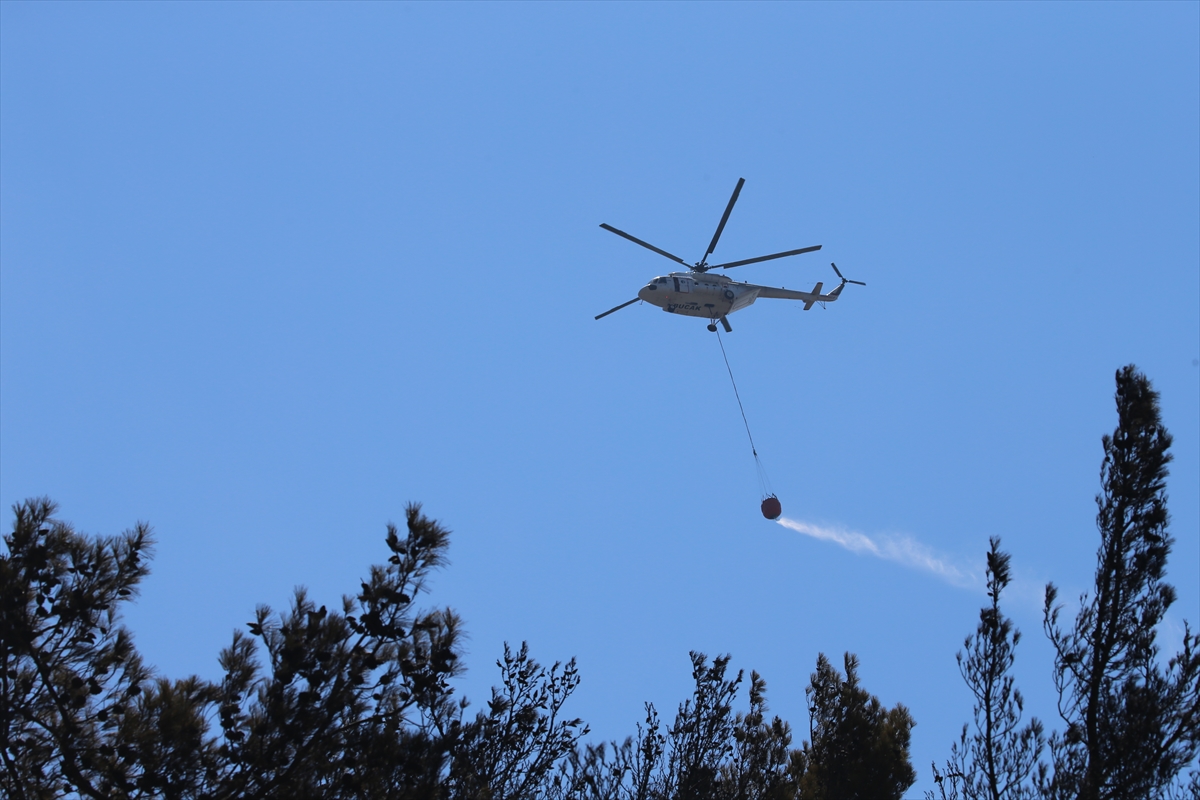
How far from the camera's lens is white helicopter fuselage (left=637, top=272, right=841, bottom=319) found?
24953mm

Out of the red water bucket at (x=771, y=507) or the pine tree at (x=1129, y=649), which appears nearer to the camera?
the pine tree at (x=1129, y=649)

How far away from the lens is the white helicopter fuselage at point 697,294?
81.9ft

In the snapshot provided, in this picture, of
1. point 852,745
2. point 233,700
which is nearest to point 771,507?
point 852,745

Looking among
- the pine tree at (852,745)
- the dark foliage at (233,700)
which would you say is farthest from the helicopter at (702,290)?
the dark foliage at (233,700)

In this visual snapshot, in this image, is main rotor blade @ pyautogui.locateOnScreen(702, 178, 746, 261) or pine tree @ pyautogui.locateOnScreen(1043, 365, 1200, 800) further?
main rotor blade @ pyautogui.locateOnScreen(702, 178, 746, 261)

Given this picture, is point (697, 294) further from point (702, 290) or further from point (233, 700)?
point (233, 700)

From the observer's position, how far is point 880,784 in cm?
1873

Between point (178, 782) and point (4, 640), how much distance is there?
236 cm

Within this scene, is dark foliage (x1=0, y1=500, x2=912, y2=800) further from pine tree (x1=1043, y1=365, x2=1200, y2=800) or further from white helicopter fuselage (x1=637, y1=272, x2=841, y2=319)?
white helicopter fuselage (x1=637, y1=272, x2=841, y2=319)

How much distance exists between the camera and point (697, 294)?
2528 cm

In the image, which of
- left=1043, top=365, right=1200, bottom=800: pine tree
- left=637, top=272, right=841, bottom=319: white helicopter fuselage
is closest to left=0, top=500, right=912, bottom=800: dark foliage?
left=1043, top=365, right=1200, bottom=800: pine tree

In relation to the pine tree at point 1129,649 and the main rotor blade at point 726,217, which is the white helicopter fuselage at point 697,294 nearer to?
the main rotor blade at point 726,217

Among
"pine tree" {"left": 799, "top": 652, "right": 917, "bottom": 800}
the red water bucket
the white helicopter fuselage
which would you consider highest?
the white helicopter fuselage

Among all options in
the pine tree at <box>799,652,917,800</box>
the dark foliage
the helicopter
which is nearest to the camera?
the dark foliage
